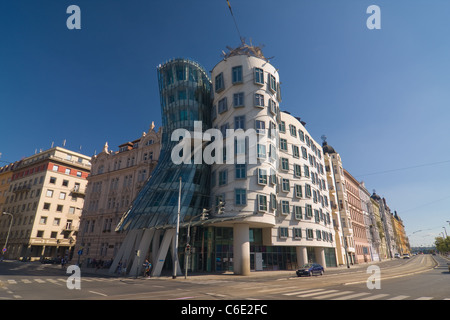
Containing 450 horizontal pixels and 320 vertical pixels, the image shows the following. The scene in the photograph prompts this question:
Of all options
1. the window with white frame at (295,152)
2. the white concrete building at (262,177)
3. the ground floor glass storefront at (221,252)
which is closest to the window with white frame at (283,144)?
the white concrete building at (262,177)

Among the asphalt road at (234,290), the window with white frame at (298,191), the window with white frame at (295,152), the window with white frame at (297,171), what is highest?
the window with white frame at (295,152)

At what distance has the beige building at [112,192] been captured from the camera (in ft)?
158

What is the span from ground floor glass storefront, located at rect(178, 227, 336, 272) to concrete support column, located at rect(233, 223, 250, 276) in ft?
13.5

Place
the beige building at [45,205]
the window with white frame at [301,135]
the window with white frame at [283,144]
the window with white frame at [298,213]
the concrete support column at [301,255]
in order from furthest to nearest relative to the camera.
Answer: the beige building at [45,205] < the window with white frame at [301,135] < the window with white frame at [283,144] < the window with white frame at [298,213] < the concrete support column at [301,255]

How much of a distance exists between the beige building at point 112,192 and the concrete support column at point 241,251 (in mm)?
22309

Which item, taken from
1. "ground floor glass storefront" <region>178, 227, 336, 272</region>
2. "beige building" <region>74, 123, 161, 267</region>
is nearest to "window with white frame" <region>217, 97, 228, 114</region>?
"beige building" <region>74, 123, 161, 267</region>

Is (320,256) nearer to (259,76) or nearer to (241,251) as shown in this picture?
(241,251)

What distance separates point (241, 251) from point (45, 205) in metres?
57.0

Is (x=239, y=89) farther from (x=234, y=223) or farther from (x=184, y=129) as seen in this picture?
(x=234, y=223)

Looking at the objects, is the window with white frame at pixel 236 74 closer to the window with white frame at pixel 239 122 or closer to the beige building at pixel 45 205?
the window with white frame at pixel 239 122

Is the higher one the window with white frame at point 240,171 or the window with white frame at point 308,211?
the window with white frame at point 240,171

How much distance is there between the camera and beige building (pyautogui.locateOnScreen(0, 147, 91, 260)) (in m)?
61.5

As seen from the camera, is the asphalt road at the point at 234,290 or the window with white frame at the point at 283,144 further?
the window with white frame at the point at 283,144
